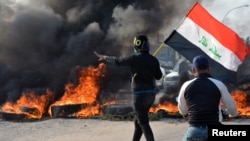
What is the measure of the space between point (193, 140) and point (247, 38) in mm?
10943

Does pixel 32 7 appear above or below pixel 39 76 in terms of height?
above

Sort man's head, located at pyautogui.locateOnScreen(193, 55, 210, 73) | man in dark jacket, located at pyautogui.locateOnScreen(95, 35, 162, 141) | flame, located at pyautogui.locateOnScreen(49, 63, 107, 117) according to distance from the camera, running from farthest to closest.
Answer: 1. flame, located at pyautogui.locateOnScreen(49, 63, 107, 117)
2. man in dark jacket, located at pyautogui.locateOnScreen(95, 35, 162, 141)
3. man's head, located at pyautogui.locateOnScreen(193, 55, 210, 73)

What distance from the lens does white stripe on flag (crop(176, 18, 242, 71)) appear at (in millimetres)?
10148

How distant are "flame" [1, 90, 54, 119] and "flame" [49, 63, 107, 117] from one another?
373 millimetres

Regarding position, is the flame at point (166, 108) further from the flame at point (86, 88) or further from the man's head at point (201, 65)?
the man's head at point (201, 65)

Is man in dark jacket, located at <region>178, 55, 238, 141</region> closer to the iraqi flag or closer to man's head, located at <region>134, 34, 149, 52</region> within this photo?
man's head, located at <region>134, 34, 149, 52</region>

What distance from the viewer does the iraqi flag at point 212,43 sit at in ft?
33.4

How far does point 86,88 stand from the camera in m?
12.9

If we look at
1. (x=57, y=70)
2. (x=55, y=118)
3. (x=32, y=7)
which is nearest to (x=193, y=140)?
(x=55, y=118)

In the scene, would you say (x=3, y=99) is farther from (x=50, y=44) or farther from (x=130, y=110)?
(x=130, y=110)

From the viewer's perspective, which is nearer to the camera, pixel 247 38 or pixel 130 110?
pixel 130 110

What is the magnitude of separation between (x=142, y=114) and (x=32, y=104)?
6.75 meters

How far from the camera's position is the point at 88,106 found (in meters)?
11.5

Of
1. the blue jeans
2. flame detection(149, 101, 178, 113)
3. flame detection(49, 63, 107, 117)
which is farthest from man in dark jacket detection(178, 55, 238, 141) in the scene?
flame detection(49, 63, 107, 117)
